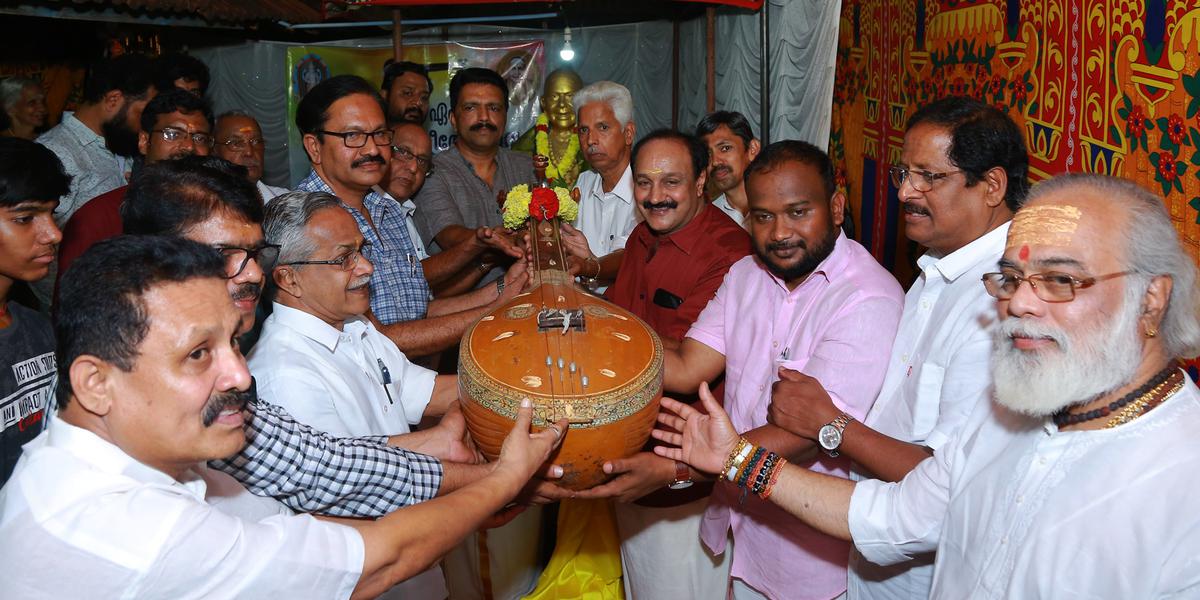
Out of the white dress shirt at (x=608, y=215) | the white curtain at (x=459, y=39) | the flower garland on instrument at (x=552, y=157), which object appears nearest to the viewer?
the white dress shirt at (x=608, y=215)

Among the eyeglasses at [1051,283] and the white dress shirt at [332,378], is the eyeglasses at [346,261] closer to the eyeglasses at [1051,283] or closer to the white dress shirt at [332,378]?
the white dress shirt at [332,378]

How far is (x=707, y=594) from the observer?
358cm

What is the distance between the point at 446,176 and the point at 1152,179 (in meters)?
3.51

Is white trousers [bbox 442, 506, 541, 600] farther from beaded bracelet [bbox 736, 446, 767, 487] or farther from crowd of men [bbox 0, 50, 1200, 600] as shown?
beaded bracelet [bbox 736, 446, 767, 487]

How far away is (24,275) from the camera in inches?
105

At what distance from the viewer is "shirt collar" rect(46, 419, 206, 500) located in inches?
63.9

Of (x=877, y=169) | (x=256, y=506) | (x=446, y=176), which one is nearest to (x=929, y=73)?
(x=877, y=169)

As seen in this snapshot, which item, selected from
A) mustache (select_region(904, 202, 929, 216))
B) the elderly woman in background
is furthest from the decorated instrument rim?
the elderly woman in background

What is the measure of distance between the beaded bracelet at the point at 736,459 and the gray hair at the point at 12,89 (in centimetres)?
661

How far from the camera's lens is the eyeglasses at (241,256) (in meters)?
2.45

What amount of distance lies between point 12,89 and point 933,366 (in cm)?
714

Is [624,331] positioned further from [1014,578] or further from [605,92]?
[605,92]

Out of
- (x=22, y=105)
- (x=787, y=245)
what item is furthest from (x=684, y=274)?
(x=22, y=105)

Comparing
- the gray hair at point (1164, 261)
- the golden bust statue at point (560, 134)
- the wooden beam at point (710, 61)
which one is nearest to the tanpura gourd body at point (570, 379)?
the gray hair at point (1164, 261)
